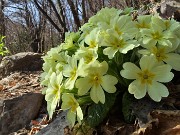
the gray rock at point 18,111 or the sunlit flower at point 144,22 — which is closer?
the sunlit flower at point 144,22

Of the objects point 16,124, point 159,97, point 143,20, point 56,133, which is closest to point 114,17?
point 143,20

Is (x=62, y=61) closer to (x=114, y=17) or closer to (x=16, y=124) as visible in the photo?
(x=114, y=17)

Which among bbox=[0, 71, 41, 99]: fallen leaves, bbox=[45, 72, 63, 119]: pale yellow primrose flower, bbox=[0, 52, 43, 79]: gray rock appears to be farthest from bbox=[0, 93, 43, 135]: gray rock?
bbox=[0, 52, 43, 79]: gray rock

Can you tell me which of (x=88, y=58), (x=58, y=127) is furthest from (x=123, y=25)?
(x=58, y=127)

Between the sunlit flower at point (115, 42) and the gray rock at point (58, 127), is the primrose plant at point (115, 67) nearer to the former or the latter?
the sunlit flower at point (115, 42)

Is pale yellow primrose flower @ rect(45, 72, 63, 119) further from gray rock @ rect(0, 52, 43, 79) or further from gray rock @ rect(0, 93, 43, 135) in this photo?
gray rock @ rect(0, 52, 43, 79)

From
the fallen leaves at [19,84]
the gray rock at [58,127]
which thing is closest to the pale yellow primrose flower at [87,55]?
the gray rock at [58,127]
